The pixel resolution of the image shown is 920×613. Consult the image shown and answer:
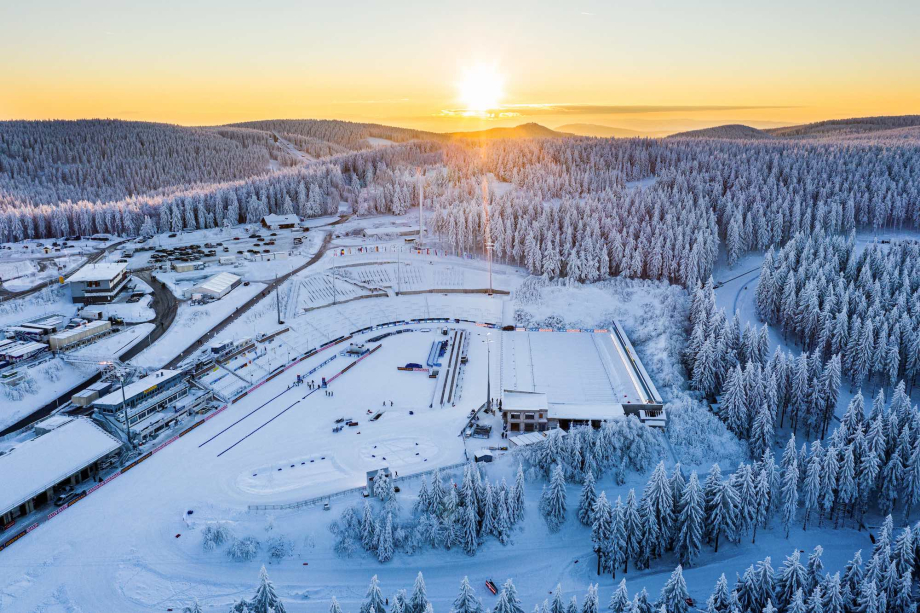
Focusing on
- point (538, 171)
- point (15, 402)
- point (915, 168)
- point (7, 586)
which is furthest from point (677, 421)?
point (915, 168)

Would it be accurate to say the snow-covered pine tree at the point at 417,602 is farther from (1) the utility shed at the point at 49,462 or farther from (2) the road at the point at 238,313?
(2) the road at the point at 238,313

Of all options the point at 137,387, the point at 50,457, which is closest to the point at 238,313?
the point at 137,387

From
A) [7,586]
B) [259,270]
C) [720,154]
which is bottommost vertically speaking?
[7,586]

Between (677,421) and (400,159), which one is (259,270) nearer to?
(677,421)

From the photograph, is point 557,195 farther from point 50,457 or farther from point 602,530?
point 50,457

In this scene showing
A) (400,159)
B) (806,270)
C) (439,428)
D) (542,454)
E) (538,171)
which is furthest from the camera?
(400,159)

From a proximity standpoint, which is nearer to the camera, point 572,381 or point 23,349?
point 23,349

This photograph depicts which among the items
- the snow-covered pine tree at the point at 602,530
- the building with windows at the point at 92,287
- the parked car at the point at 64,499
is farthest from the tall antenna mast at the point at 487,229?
the parked car at the point at 64,499
